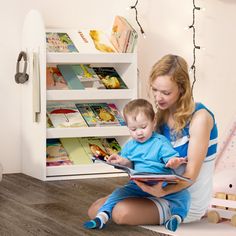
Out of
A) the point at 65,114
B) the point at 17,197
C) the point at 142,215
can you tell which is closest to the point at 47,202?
the point at 17,197

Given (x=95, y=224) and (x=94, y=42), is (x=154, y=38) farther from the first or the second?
(x=95, y=224)

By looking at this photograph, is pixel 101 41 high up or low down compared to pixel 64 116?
up

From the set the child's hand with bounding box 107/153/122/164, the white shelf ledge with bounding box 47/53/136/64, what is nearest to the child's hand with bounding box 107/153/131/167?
the child's hand with bounding box 107/153/122/164

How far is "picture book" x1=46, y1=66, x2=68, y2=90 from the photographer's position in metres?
3.84

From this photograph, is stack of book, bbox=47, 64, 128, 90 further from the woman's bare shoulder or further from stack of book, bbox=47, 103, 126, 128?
the woman's bare shoulder

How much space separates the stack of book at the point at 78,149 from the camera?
3842 mm

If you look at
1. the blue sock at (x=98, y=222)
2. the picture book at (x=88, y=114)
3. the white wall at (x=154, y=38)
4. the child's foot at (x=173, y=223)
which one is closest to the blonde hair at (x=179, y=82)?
the child's foot at (x=173, y=223)

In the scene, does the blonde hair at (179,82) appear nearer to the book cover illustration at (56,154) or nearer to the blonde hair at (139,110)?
the blonde hair at (139,110)

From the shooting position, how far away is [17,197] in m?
3.22

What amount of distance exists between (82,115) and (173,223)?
5.00ft

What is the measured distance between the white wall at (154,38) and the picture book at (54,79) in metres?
0.23

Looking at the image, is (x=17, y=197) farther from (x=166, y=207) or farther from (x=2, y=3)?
(x=2, y=3)

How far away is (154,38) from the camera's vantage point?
4.22 m

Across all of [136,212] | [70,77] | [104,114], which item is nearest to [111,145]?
[104,114]
